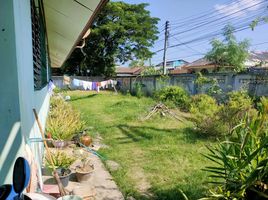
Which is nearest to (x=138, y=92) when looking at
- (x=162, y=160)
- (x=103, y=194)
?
(x=162, y=160)

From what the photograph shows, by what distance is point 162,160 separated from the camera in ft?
15.9

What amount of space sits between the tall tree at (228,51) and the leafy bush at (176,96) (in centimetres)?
929

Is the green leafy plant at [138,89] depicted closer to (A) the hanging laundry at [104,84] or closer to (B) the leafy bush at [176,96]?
(A) the hanging laundry at [104,84]

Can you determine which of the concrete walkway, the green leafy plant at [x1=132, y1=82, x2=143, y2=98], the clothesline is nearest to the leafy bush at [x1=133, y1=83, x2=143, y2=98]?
the green leafy plant at [x1=132, y1=82, x2=143, y2=98]

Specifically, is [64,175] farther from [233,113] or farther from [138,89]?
[138,89]

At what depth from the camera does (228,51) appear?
20.5 meters

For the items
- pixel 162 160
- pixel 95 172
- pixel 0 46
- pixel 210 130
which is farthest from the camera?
pixel 210 130

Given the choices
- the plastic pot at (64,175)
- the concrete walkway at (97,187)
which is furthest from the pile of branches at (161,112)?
the plastic pot at (64,175)

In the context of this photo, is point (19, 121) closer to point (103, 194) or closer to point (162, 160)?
point (103, 194)

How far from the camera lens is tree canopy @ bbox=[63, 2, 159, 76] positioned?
24922 millimetres

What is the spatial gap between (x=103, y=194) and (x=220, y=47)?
19.8 m

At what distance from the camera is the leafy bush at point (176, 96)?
1153cm

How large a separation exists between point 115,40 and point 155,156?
2210cm

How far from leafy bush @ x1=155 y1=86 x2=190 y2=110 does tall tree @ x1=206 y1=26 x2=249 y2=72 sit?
30.5ft
